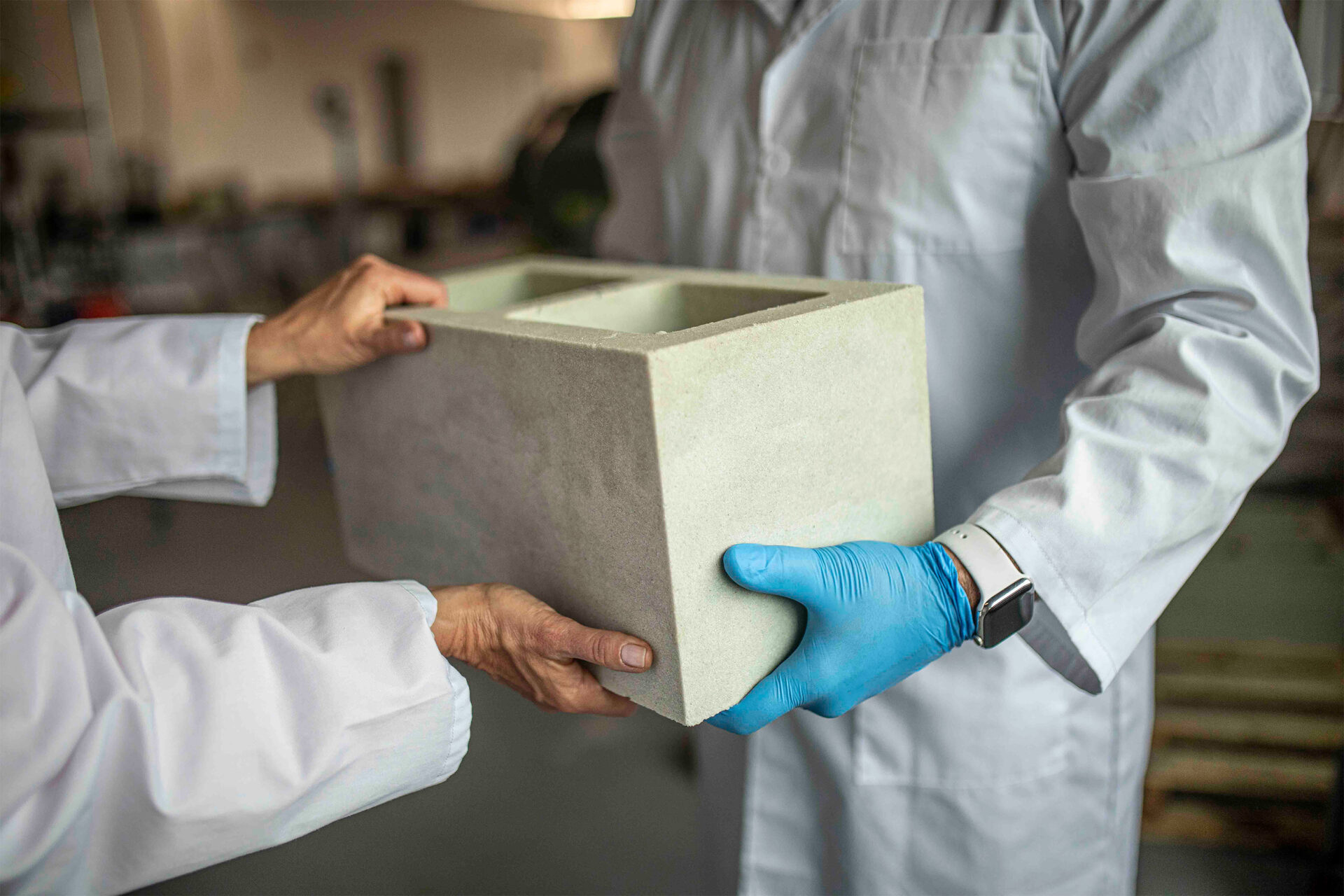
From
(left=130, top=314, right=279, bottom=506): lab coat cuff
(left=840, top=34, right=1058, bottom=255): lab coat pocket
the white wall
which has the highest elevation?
the white wall

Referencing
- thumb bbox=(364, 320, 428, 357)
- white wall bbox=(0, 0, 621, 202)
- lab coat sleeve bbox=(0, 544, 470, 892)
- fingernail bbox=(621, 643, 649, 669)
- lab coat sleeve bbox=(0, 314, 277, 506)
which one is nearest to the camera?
lab coat sleeve bbox=(0, 544, 470, 892)

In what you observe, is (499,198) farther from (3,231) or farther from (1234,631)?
(1234,631)

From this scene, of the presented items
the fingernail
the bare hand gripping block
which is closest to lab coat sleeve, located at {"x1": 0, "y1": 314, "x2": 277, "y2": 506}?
the bare hand gripping block

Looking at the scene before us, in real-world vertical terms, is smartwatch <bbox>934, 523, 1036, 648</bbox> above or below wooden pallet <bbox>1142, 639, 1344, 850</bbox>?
above

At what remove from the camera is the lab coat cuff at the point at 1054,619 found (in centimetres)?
74

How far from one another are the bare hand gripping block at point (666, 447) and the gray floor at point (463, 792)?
0.21m

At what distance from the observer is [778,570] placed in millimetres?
659

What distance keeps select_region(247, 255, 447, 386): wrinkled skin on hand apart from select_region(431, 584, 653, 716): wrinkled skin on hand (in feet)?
0.78

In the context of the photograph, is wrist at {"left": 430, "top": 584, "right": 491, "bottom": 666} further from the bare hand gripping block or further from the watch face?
the watch face

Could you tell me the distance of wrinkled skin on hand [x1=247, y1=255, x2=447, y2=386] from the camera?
2.81ft

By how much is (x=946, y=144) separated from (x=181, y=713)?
31.5 inches

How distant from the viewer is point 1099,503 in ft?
2.46

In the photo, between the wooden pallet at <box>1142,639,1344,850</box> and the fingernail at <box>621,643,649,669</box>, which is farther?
the wooden pallet at <box>1142,639,1344,850</box>

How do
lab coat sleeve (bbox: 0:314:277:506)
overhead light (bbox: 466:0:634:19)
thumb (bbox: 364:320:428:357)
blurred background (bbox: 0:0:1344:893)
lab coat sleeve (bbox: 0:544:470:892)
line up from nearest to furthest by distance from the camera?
lab coat sleeve (bbox: 0:544:470:892)
thumb (bbox: 364:320:428:357)
lab coat sleeve (bbox: 0:314:277:506)
blurred background (bbox: 0:0:1344:893)
overhead light (bbox: 466:0:634:19)
